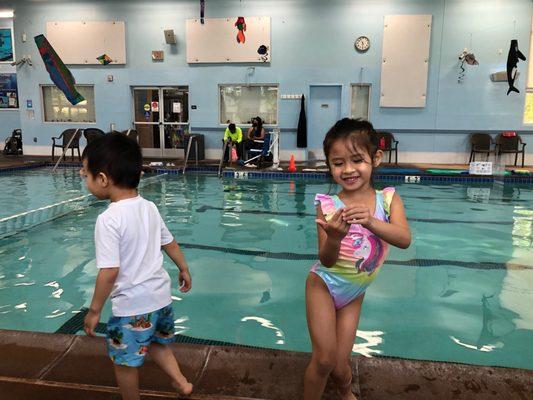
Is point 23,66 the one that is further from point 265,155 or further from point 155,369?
point 155,369

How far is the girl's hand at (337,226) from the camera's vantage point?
53.7 inches

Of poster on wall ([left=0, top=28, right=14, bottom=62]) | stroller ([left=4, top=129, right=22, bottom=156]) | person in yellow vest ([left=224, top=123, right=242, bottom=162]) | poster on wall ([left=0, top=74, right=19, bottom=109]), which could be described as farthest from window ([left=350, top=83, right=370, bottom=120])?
poster on wall ([left=0, top=28, right=14, bottom=62])

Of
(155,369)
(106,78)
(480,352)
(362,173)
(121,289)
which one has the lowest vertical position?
(480,352)

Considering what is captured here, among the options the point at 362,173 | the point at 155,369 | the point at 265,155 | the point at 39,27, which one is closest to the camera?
the point at 362,173

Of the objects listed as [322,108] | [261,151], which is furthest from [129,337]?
[322,108]

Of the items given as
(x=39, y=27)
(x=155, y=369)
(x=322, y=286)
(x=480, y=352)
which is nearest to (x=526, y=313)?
(x=480, y=352)

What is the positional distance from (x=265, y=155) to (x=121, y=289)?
10.0m

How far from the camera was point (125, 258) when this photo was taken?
1581 mm

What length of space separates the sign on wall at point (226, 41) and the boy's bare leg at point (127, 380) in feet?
38.7

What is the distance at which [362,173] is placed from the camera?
1547 mm

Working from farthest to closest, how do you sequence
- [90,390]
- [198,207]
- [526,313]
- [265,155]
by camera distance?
1. [265,155]
2. [198,207]
3. [526,313]
4. [90,390]

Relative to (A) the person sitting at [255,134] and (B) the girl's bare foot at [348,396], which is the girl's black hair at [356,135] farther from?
(A) the person sitting at [255,134]

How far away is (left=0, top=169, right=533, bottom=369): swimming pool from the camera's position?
2.94 m

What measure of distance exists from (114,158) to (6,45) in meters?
16.9
